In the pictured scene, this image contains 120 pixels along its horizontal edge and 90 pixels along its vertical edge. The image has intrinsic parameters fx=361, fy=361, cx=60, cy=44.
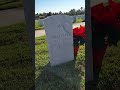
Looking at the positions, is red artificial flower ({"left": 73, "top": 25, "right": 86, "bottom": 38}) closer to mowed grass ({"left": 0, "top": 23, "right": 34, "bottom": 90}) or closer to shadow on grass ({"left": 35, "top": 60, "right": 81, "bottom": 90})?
shadow on grass ({"left": 35, "top": 60, "right": 81, "bottom": 90})

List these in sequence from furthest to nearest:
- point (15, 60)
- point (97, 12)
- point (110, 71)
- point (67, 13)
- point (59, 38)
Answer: point (15, 60)
point (97, 12)
point (110, 71)
point (67, 13)
point (59, 38)

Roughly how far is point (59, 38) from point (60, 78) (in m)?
0.62

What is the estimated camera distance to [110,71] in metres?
6.22

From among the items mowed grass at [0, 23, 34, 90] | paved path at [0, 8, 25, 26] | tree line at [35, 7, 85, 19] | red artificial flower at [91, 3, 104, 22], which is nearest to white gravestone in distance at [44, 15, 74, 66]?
tree line at [35, 7, 85, 19]

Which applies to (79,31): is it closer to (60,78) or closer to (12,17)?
(60,78)

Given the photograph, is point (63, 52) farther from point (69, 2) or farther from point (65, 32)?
point (69, 2)

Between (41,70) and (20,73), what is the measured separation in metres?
0.69

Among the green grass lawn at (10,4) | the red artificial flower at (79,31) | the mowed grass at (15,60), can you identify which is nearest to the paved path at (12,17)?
the mowed grass at (15,60)

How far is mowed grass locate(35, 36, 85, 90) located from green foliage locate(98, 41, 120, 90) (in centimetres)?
42

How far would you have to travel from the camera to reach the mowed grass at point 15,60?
19.0 ft

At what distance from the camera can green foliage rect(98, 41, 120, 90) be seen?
5.80 meters

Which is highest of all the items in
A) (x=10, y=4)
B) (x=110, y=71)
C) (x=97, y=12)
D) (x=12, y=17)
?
(x=10, y=4)

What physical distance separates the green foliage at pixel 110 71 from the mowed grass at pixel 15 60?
1.17 meters

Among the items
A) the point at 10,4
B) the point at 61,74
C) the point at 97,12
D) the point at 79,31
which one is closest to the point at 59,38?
the point at 79,31
